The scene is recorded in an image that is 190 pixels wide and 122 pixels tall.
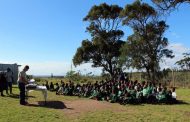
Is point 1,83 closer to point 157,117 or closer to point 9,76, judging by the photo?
point 9,76

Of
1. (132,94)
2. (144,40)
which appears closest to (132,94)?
(132,94)

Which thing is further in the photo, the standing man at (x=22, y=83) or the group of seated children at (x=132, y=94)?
the group of seated children at (x=132, y=94)

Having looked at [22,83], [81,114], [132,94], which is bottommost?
[81,114]

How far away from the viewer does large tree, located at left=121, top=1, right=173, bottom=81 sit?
44.6m

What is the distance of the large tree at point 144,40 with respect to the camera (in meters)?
44.6

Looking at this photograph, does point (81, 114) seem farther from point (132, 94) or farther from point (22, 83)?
point (132, 94)

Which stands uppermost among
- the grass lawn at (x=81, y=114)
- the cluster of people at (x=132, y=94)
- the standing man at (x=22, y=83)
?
the standing man at (x=22, y=83)

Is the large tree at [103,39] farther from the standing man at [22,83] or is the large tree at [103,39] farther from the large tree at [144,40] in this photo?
the standing man at [22,83]

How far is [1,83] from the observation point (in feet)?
77.3

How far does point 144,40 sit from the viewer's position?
45188 mm

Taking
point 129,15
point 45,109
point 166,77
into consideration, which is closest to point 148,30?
point 129,15

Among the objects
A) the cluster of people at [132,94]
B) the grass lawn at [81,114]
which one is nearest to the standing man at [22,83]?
the grass lawn at [81,114]

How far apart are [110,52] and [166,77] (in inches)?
Answer: 581

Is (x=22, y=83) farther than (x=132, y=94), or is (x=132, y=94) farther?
(x=132, y=94)
